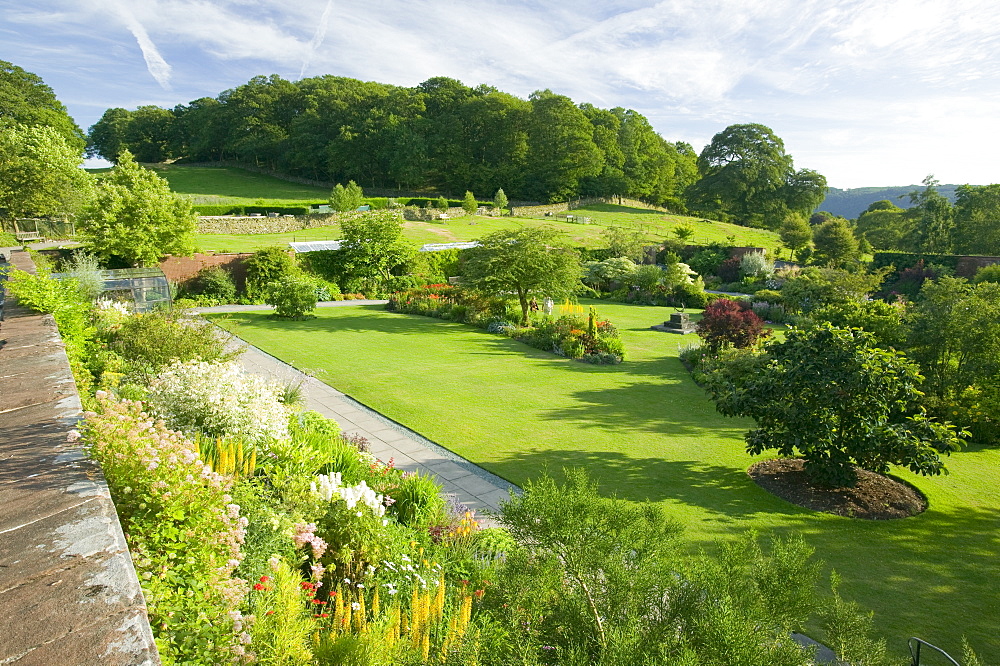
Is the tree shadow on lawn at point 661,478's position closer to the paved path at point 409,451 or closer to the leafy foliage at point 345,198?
the paved path at point 409,451

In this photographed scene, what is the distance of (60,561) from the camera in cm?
235

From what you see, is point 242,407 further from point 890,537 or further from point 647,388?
point 647,388

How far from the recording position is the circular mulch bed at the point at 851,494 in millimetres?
6598

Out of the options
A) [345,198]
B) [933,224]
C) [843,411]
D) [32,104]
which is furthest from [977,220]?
[32,104]

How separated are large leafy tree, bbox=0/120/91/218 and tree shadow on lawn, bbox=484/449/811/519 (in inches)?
1396

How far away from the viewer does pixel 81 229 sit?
2178 cm

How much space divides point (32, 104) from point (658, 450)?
75.3 meters

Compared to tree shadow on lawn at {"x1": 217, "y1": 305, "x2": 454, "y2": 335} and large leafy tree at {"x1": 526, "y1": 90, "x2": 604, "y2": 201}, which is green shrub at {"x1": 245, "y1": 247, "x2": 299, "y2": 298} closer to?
tree shadow on lawn at {"x1": 217, "y1": 305, "x2": 454, "y2": 335}

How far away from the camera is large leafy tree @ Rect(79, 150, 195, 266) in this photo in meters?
21.1

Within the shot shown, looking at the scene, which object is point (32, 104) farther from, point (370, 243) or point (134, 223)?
point (370, 243)

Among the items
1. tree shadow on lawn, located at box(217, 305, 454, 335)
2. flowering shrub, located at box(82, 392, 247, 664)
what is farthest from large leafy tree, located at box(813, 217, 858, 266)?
flowering shrub, located at box(82, 392, 247, 664)

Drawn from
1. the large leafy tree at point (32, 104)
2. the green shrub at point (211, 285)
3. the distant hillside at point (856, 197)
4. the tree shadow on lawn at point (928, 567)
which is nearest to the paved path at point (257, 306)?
the green shrub at point (211, 285)

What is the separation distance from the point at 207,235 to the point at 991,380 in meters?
Result: 38.2

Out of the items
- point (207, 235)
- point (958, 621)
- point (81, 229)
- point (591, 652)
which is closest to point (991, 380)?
point (958, 621)
